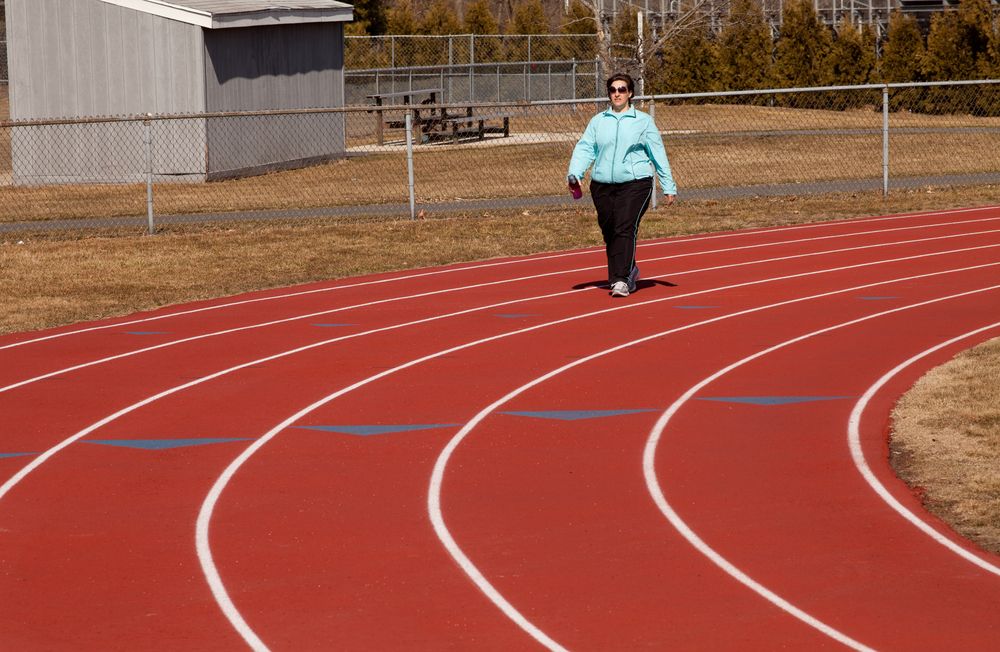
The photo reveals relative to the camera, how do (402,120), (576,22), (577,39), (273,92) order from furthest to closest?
(576,22)
(577,39)
(402,120)
(273,92)

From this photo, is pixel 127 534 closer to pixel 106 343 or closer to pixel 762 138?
pixel 106 343

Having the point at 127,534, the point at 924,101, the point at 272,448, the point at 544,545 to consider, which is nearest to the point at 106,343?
the point at 272,448

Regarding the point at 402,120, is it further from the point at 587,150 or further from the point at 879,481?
the point at 879,481

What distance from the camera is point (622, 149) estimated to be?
13.4 m

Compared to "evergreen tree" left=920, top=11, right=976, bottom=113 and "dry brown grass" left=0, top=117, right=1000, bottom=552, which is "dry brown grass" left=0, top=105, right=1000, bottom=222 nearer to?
"dry brown grass" left=0, top=117, right=1000, bottom=552

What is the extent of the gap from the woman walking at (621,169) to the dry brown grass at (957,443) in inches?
145

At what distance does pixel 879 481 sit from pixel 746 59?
3404 centimetres

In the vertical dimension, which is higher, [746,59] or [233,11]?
[233,11]

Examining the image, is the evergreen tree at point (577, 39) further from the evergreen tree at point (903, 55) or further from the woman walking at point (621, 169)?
the woman walking at point (621, 169)

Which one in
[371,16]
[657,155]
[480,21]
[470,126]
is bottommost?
[657,155]

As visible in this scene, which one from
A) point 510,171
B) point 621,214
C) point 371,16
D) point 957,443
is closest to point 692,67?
point 371,16

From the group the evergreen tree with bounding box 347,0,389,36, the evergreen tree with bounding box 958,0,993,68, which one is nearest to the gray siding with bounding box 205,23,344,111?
the evergreen tree with bounding box 958,0,993,68

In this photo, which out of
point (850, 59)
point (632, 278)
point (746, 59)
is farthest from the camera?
point (746, 59)

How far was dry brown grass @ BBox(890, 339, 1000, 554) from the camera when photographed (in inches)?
275
